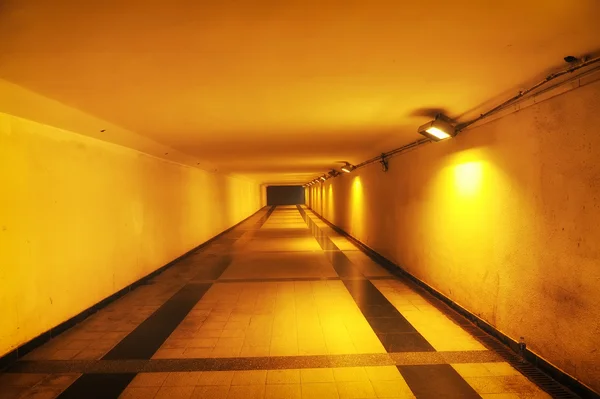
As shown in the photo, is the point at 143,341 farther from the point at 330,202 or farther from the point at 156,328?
the point at 330,202

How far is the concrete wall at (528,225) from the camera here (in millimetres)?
2598

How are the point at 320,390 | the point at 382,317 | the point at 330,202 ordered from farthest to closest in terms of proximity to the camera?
the point at 330,202 < the point at 382,317 < the point at 320,390

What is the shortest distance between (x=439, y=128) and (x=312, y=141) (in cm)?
263

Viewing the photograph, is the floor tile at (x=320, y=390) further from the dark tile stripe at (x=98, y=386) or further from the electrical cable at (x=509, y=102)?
the electrical cable at (x=509, y=102)

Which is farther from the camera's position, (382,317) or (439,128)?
(382,317)

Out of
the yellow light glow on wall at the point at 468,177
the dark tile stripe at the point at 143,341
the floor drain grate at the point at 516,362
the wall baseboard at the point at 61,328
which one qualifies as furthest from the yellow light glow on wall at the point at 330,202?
the floor drain grate at the point at 516,362

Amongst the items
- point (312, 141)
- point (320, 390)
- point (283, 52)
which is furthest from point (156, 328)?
point (312, 141)

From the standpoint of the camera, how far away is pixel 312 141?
635 cm

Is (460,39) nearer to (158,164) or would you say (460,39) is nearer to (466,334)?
(466,334)

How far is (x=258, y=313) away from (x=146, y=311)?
1.66 metres

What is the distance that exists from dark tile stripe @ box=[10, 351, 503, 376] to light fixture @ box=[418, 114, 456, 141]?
8.37ft

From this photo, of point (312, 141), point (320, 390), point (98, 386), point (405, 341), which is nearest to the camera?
point (320, 390)

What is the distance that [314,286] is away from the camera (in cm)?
596

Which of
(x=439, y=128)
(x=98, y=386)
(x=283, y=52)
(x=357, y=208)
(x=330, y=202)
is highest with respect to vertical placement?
(x=283, y=52)
